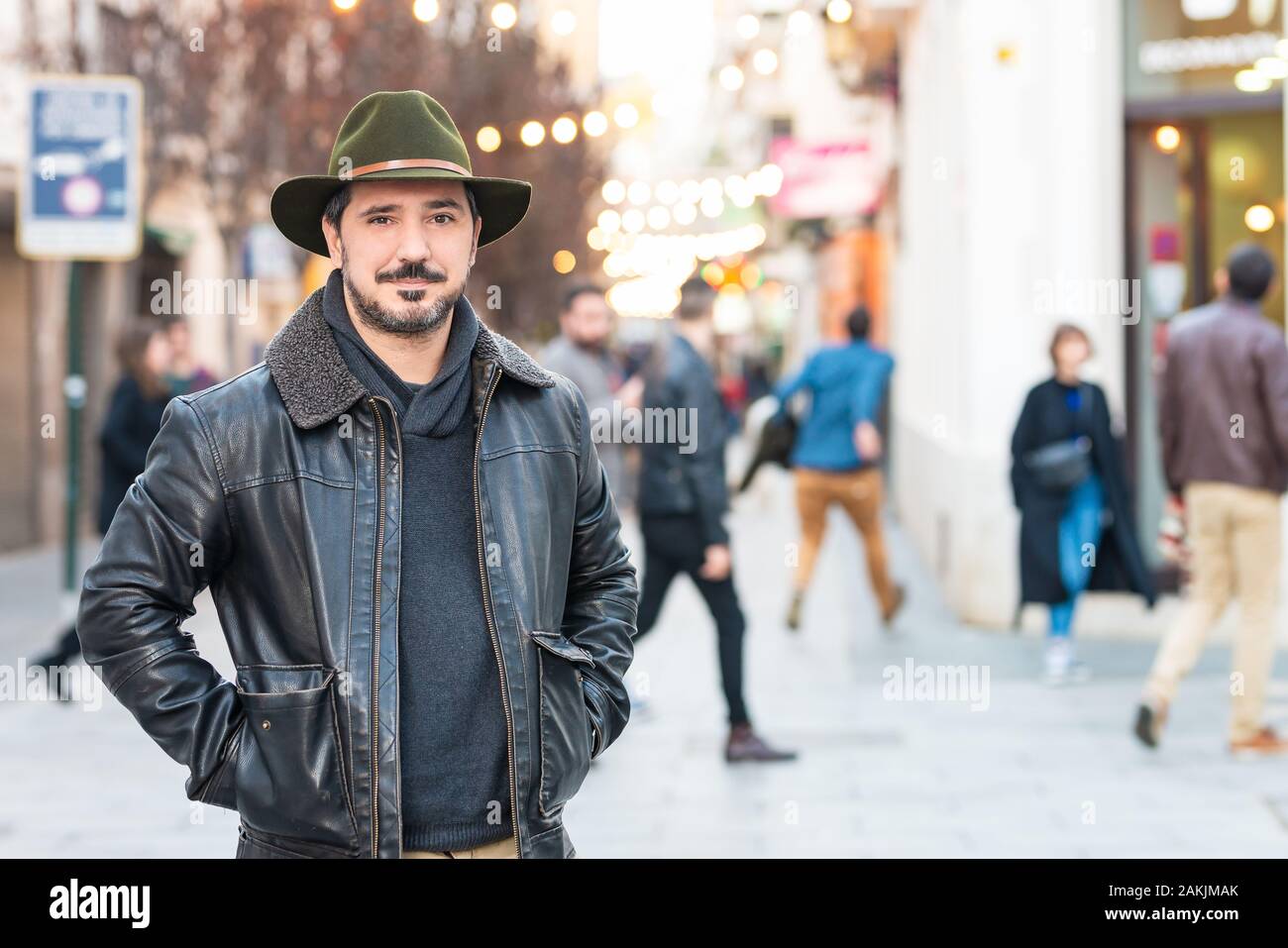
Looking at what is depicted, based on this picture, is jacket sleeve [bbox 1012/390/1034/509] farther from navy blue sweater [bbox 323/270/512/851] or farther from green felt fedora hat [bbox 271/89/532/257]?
navy blue sweater [bbox 323/270/512/851]

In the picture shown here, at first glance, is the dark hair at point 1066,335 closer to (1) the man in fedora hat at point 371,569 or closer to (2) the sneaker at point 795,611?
(2) the sneaker at point 795,611

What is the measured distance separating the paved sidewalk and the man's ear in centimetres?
369

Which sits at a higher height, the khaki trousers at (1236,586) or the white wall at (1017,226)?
the white wall at (1017,226)

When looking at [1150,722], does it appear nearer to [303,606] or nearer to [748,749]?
[748,749]

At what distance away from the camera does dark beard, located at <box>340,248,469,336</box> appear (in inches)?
110

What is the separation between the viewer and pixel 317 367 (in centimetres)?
277

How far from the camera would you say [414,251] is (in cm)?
280

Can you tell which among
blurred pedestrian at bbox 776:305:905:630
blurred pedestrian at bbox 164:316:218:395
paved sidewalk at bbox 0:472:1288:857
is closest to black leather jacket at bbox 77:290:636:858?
paved sidewalk at bbox 0:472:1288:857

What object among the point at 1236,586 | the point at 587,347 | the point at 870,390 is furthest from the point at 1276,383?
the point at 870,390

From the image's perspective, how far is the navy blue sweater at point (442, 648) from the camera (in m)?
2.69

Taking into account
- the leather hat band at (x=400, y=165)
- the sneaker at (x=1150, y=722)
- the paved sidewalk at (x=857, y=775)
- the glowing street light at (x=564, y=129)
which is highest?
the glowing street light at (x=564, y=129)

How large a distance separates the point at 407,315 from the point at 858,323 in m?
8.61

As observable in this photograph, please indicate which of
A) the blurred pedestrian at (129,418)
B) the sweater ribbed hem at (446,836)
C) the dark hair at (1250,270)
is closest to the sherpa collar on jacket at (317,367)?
the sweater ribbed hem at (446,836)

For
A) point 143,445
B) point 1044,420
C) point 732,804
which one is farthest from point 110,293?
point 732,804
